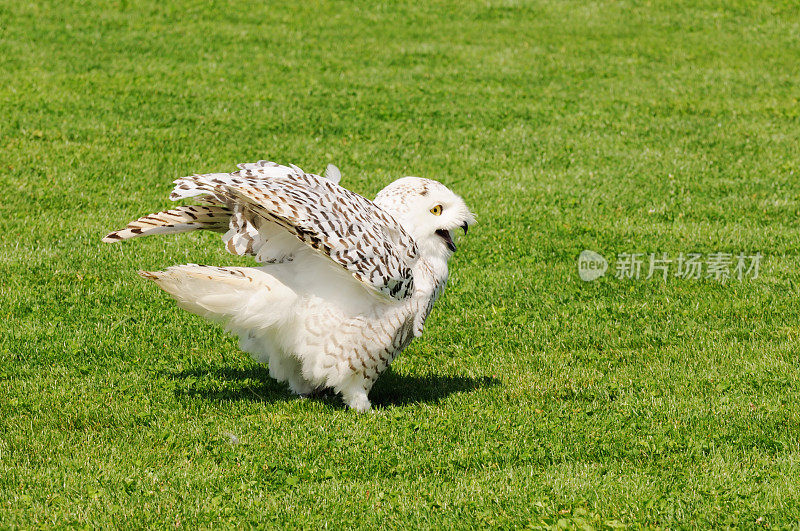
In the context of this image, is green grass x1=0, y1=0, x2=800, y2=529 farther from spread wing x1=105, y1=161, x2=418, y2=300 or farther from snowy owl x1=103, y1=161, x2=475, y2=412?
spread wing x1=105, y1=161, x2=418, y2=300

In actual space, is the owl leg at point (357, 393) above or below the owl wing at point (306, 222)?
below

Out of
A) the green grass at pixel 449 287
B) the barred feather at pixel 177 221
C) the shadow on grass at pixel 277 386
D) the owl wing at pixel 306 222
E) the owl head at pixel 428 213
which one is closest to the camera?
the green grass at pixel 449 287

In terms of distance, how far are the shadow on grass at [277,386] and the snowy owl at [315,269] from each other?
400 mm

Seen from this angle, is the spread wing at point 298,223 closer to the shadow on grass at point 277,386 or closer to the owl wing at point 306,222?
the owl wing at point 306,222

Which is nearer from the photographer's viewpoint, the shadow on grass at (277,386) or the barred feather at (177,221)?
the barred feather at (177,221)

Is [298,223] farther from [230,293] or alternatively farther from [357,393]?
[357,393]

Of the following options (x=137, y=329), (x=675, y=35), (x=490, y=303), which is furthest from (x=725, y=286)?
(x=675, y=35)

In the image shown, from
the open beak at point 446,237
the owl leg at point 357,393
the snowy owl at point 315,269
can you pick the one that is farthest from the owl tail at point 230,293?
the open beak at point 446,237

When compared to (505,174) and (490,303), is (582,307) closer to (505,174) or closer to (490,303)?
(490,303)

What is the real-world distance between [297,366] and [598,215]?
18.8 feet

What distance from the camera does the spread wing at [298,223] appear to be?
20.0 feet

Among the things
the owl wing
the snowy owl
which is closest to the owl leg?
the snowy owl

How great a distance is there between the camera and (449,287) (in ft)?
31.5

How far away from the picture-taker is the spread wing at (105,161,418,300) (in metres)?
6.09
